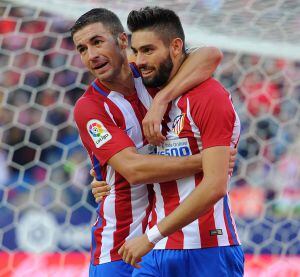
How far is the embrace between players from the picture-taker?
182 cm

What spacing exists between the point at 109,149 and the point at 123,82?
291 millimetres

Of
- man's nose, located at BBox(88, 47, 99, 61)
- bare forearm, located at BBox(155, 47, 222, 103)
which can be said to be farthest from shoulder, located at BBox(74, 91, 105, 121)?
bare forearm, located at BBox(155, 47, 222, 103)

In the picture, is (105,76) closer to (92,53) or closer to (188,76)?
(92,53)

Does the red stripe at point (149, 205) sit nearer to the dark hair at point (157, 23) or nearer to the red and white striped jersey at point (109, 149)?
the red and white striped jersey at point (109, 149)

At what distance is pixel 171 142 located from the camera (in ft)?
6.41

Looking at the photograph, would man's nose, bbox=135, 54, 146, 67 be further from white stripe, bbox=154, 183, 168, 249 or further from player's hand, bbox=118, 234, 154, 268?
player's hand, bbox=118, 234, 154, 268

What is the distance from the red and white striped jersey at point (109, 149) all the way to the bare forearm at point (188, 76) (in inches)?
7.4

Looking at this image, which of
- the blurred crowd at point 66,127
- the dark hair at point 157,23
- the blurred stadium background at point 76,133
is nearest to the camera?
the dark hair at point 157,23

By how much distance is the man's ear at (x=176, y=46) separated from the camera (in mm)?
2004

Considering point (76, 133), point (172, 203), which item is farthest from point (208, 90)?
point (76, 133)

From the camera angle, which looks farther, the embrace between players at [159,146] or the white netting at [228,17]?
the white netting at [228,17]

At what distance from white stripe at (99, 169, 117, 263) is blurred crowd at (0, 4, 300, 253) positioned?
179cm

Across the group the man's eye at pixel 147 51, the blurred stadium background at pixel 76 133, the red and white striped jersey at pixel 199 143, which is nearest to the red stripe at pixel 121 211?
the red and white striped jersey at pixel 199 143

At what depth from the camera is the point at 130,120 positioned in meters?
2.18
